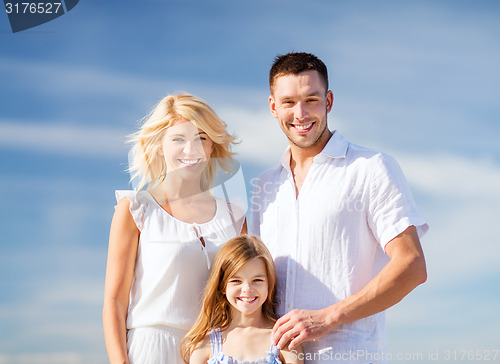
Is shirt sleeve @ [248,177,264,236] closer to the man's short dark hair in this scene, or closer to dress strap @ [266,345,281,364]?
the man's short dark hair

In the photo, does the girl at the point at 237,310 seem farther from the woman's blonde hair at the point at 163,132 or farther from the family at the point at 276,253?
the woman's blonde hair at the point at 163,132

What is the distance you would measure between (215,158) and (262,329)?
1.65m

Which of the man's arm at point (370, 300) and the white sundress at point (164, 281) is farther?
the white sundress at point (164, 281)

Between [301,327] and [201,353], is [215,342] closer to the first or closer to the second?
[201,353]

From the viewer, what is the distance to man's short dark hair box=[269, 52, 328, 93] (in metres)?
4.94

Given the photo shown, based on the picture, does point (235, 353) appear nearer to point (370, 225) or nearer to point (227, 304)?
point (227, 304)

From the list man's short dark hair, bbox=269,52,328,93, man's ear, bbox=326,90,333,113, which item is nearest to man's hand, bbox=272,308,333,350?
man's ear, bbox=326,90,333,113

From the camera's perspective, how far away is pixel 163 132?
5.32 meters

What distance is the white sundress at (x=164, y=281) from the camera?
4.79 m

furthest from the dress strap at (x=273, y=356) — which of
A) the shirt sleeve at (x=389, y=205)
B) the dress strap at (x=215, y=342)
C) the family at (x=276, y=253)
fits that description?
the shirt sleeve at (x=389, y=205)

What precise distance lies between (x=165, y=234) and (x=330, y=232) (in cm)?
130

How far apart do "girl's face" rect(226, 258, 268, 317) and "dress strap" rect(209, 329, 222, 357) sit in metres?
0.24

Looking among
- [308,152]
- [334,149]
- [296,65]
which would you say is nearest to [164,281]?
[308,152]

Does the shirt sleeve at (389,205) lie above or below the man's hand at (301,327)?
above
